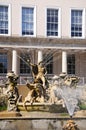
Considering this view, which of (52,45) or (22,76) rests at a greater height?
(52,45)

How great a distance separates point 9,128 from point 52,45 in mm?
25214

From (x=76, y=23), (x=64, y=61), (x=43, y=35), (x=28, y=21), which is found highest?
(x=28, y=21)

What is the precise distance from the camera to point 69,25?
42.9 meters

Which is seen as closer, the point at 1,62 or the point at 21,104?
the point at 21,104

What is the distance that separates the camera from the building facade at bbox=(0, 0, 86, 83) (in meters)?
40.8

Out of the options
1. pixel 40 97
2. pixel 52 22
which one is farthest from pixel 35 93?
pixel 52 22

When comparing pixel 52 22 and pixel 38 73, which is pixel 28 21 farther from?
pixel 38 73

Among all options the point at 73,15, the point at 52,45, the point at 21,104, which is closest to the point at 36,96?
the point at 21,104

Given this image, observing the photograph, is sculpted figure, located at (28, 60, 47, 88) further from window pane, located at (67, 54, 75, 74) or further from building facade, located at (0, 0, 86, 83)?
window pane, located at (67, 54, 75, 74)

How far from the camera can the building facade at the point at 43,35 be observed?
4078 centimetres

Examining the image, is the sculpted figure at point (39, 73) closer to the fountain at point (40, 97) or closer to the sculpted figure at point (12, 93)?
the fountain at point (40, 97)

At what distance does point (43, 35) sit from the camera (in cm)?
4194

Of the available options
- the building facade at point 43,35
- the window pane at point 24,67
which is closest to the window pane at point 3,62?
the building facade at point 43,35

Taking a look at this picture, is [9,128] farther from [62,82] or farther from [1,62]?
[1,62]
